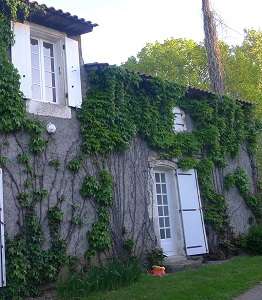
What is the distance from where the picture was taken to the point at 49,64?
10266mm

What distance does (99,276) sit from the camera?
820 centimetres

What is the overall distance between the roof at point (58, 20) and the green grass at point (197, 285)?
570 centimetres

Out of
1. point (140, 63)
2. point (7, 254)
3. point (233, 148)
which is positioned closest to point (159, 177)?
point (233, 148)

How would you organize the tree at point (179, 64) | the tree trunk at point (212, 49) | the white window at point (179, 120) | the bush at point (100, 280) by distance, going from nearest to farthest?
the bush at point (100, 280), the white window at point (179, 120), the tree trunk at point (212, 49), the tree at point (179, 64)

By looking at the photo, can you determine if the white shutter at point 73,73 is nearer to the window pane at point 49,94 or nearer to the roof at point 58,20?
the roof at point 58,20

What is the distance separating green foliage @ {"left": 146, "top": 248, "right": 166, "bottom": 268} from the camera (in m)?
10.5

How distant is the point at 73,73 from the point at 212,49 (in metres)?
8.33

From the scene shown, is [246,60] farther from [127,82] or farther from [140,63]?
[127,82]

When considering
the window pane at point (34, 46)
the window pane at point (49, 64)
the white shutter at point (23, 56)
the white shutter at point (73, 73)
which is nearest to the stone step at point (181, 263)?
the white shutter at point (73, 73)

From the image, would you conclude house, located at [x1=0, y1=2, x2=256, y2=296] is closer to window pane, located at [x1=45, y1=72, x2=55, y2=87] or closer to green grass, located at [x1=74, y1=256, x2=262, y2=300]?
window pane, located at [x1=45, y1=72, x2=55, y2=87]

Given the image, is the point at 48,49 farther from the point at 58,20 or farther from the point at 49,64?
the point at 58,20

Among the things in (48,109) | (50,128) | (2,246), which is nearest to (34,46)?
(48,109)

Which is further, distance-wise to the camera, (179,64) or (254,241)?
(179,64)

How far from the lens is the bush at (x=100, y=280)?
7.75m
